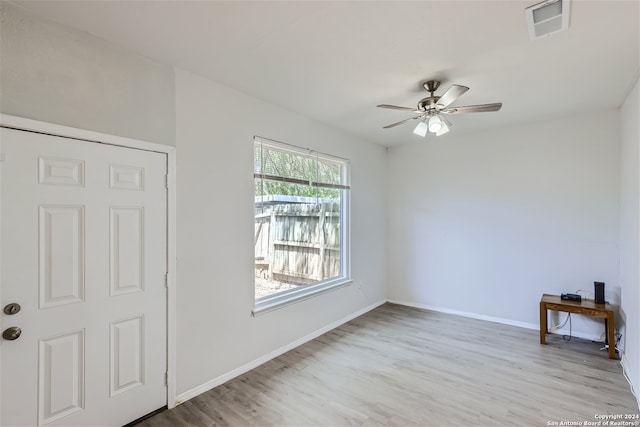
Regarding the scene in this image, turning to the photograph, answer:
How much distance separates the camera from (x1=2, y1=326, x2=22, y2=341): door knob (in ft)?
5.34

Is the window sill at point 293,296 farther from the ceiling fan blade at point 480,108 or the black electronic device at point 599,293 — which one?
the black electronic device at point 599,293

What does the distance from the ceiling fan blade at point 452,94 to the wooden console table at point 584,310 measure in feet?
8.61

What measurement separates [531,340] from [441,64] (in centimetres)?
332

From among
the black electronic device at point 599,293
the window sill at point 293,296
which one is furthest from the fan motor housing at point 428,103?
the black electronic device at point 599,293

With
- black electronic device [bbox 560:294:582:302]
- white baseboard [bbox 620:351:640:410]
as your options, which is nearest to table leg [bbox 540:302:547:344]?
black electronic device [bbox 560:294:582:302]

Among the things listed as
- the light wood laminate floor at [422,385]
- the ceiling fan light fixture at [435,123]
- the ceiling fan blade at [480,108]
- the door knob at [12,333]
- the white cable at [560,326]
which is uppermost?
the ceiling fan blade at [480,108]

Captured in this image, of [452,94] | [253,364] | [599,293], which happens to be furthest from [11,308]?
[599,293]

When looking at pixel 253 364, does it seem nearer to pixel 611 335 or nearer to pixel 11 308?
pixel 11 308

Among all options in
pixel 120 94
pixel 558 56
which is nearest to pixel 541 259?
pixel 558 56

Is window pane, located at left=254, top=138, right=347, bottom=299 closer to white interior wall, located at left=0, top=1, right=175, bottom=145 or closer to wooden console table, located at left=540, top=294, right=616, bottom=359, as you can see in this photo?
white interior wall, located at left=0, top=1, right=175, bottom=145

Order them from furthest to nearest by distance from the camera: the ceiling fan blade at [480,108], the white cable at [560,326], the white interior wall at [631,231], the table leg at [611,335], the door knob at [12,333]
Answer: the white cable at [560,326], the table leg at [611,335], the white interior wall at [631,231], the ceiling fan blade at [480,108], the door knob at [12,333]

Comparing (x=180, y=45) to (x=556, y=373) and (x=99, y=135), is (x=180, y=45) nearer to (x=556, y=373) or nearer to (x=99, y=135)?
(x=99, y=135)

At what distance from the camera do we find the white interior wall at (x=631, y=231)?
8.24 feet

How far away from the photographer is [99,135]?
197cm
